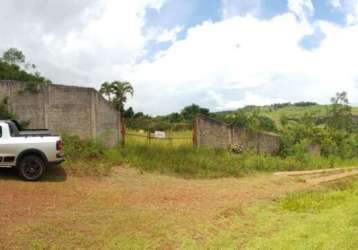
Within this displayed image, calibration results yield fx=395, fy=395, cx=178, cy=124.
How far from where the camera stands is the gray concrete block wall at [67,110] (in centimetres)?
1398

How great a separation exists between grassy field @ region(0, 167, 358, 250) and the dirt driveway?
2 cm

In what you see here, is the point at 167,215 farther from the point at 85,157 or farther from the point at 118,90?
the point at 118,90

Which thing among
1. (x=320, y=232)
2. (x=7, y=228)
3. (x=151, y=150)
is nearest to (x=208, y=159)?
(x=151, y=150)

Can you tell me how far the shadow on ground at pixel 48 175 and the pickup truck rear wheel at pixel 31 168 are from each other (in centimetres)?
25

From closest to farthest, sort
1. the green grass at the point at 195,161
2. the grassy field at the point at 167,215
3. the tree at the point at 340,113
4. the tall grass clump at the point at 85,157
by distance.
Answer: the grassy field at the point at 167,215 < the tall grass clump at the point at 85,157 < the green grass at the point at 195,161 < the tree at the point at 340,113

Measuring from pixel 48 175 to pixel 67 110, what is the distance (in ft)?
12.4

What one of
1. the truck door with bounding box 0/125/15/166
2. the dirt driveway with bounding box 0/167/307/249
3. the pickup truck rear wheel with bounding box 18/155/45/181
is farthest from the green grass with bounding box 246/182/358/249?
the truck door with bounding box 0/125/15/166

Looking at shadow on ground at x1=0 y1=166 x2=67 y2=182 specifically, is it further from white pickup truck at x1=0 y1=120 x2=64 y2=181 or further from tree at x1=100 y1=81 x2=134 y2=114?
tree at x1=100 y1=81 x2=134 y2=114

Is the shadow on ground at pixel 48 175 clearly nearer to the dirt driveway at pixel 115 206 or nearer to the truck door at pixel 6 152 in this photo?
the dirt driveway at pixel 115 206

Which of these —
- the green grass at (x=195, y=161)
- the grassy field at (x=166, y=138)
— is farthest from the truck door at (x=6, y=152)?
the grassy field at (x=166, y=138)

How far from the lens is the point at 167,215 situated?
26.9 ft

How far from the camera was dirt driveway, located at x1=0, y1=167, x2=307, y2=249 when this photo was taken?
6.42 metres

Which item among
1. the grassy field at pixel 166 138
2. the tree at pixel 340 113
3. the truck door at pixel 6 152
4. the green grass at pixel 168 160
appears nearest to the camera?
the truck door at pixel 6 152

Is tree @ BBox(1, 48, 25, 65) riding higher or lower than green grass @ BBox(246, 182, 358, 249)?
higher
